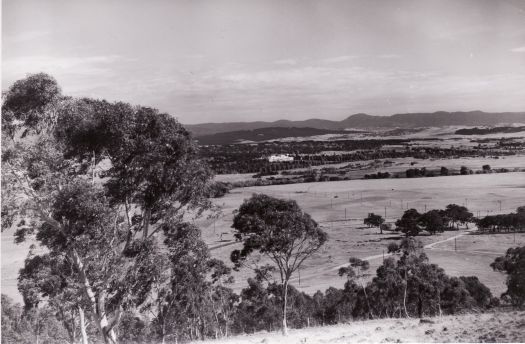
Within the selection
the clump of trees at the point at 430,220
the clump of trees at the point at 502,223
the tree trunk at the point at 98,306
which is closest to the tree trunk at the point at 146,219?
the tree trunk at the point at 98,306

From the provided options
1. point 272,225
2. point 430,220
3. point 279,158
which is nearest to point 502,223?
point 430,220

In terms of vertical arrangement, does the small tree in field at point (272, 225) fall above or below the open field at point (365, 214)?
above

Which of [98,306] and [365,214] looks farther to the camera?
[365,214]

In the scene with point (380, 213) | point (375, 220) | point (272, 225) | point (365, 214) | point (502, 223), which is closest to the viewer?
point (272, 225)

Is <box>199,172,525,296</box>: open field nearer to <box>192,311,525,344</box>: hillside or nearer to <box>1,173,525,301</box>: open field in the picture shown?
<box>1,173,525,301</box>: open field

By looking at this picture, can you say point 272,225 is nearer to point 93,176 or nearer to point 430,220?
point 93,176

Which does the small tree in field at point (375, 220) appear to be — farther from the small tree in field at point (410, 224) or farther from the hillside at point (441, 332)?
the hillside at point (441, 332)

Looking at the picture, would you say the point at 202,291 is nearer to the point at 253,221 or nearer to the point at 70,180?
the point at 253,221

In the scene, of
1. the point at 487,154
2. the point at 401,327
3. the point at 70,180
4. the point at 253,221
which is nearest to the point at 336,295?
the point at 253,221
